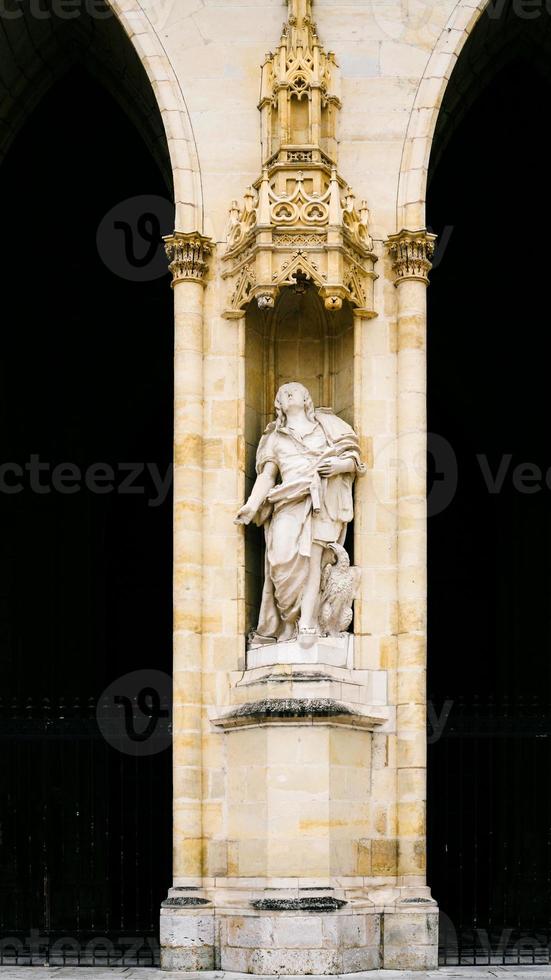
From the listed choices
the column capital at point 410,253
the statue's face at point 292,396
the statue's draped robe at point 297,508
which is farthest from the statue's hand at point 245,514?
the column capital at point 410,253

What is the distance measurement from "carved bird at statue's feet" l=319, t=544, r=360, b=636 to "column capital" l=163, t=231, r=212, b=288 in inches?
115

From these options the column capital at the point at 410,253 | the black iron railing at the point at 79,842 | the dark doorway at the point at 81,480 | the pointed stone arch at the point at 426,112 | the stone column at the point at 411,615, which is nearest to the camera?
the stone column at the point at 411,615

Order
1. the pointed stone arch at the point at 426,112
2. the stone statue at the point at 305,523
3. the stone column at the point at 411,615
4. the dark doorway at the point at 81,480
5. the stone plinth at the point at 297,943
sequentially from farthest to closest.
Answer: the dark doorway at the point at 81,480, the pointed stone arch at the point at 426,112, the stone statue at the point at 305,523, the stone column at the point at 411,615, the stone plinth at the point at 297,943

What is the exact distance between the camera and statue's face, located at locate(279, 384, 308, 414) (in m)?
16.6

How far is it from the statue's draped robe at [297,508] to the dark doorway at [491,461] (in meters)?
6.38

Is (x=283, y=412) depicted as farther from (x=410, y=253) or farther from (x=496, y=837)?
(x=496, y=837)

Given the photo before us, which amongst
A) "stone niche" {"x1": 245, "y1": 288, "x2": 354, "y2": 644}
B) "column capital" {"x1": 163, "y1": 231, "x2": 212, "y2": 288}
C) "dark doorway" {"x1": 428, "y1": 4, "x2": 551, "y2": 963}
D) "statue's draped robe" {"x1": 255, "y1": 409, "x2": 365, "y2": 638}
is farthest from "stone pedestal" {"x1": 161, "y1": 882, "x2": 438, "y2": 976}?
"dark doorway" {"x1": 428, "y1": 4, "x2": 551, "y2": 963}

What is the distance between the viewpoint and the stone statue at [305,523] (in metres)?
16.3

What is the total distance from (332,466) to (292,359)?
1488mm

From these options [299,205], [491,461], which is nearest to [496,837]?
[491,461]

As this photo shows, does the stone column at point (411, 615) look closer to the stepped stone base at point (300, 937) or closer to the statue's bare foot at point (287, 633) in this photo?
the stepped stone base at point (300, 937)

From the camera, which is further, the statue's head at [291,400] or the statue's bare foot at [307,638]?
the statue's head at [291,400]

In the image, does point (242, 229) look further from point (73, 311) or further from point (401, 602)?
point (73, 311)

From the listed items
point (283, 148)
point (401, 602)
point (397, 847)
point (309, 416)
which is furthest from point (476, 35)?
point (397, 847)
